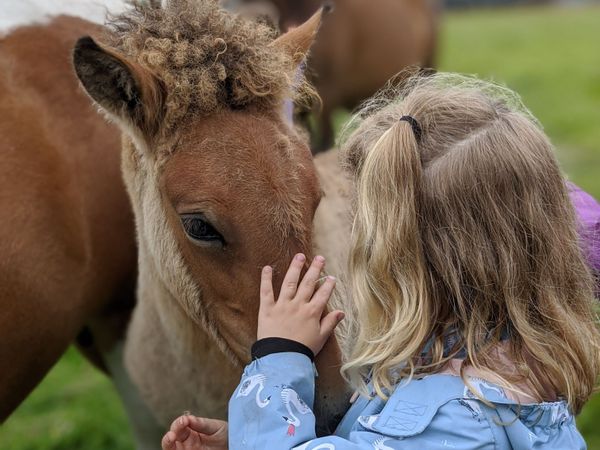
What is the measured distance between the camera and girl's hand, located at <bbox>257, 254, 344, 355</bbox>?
213 cm

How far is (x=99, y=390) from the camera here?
486 cm

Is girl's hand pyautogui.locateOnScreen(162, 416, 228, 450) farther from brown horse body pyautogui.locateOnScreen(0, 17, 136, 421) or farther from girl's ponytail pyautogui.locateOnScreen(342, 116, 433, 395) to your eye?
brown horse body pyautogui.locateOnScreen(0, 17, 136, 421)

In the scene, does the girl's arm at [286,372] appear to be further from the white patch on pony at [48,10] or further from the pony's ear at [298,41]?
the white patch on pony at [48,10]

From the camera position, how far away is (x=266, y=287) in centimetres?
224

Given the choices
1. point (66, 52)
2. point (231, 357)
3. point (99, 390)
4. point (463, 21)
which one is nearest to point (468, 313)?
point (231, 357)

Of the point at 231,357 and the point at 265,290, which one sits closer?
the point at 265,290

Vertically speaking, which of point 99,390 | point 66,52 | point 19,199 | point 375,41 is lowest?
point 99,390

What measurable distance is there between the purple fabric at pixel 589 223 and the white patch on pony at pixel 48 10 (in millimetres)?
1575

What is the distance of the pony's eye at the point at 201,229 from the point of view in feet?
8.06

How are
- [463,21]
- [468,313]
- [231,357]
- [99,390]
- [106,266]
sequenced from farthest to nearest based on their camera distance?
1. [463,21]
2. [99,390]
3. [106,266]
4. [231,357]
5. [468,313]

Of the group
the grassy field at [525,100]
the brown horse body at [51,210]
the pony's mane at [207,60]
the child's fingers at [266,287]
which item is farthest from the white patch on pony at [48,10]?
the grassy field at [525,100]

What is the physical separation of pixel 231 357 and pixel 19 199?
0.85 meters

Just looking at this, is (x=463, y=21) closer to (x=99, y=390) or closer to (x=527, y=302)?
(x=99, y=390)

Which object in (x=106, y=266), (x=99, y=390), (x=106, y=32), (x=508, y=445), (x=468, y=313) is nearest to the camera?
(x=508, y=445)
